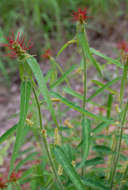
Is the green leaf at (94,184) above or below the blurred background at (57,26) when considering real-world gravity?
below

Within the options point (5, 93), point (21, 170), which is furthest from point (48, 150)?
point (5, 93)

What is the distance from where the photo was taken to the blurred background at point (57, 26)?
3.01m

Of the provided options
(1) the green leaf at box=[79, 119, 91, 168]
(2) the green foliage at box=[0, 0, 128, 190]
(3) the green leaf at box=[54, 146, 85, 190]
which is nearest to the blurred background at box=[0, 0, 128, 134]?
(2) the green foliage at box=[0, 0, 128, 190]

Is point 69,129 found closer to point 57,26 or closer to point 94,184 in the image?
point 94,184

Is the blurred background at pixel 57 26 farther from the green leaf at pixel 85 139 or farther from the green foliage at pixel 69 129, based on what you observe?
the green leaf at pixel 85 139

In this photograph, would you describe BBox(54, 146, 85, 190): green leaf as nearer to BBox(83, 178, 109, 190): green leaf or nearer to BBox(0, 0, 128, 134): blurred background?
BBox(83, 178, 109, 190): green leaf

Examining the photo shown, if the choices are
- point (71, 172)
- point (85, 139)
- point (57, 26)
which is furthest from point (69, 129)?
point (57, 26)

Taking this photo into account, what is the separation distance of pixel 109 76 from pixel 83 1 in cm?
129

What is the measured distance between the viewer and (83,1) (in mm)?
3301

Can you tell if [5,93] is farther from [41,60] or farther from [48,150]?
[48,150]

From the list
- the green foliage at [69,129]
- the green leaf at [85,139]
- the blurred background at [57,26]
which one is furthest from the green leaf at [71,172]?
the blurred background at [57,26]

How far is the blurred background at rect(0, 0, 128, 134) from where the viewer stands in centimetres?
301

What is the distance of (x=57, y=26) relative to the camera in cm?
311

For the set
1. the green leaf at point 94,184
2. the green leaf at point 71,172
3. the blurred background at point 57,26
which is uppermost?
the blurred background at point 57,26
